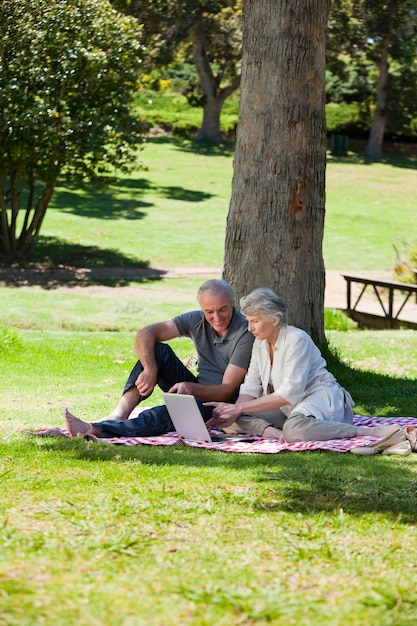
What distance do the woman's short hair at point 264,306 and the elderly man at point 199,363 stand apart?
0.36 meters

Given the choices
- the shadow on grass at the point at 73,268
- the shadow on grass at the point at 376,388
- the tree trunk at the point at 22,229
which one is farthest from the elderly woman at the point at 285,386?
the tree trunk at the point at 22,229

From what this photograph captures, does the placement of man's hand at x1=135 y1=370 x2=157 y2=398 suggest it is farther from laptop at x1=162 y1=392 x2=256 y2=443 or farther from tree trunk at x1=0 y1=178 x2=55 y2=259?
tree trunk at x1=0 y1=178 x2=55 y2=259

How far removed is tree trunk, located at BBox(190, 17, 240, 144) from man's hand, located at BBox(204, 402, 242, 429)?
3324 centimetres

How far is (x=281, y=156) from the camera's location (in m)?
9.26

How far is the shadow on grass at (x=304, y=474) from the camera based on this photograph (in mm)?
4648

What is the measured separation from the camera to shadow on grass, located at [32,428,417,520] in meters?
4.65

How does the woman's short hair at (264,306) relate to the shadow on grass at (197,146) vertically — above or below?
below

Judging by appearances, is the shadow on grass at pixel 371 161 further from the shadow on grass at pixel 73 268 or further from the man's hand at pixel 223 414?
the man's hand at pixel 223 414

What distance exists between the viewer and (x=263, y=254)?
30.7 feet

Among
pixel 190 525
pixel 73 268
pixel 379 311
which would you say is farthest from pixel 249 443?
pixel 73 268

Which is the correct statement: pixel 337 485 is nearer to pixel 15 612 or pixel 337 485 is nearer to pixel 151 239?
pixel 15 612

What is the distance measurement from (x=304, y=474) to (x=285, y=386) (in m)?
1.24

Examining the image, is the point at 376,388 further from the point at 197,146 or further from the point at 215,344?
the point at 197,146

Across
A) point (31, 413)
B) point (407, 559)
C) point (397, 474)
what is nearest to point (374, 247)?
point (31, 413)
